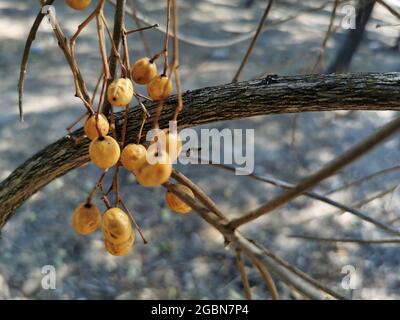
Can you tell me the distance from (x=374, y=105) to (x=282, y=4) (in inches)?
119

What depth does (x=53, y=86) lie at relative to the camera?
2168 mm

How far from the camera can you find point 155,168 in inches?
13.7

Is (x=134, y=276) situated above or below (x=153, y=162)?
above

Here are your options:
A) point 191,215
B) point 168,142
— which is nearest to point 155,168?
point 168,142

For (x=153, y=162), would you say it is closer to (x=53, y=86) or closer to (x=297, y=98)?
(x=297, y=98)

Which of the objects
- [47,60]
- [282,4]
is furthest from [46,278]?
[282,4]

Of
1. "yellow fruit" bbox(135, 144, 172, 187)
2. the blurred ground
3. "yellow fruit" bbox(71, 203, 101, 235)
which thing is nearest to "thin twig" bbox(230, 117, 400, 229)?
"yellow fruit" bbox(135, 144, 172, 187)

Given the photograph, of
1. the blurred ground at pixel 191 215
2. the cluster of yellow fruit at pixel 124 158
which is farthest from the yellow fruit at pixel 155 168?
the blurred ground at pixel 191 215

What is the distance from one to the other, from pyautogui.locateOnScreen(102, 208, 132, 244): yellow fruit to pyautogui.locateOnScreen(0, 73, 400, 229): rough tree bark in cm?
14

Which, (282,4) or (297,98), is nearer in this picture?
(297,98)

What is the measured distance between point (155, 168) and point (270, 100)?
0.21m

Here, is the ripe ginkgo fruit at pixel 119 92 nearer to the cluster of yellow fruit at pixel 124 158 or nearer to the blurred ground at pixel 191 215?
the cluster of yellow fruit at pixel 124 158

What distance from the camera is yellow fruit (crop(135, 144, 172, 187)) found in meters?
0.35
